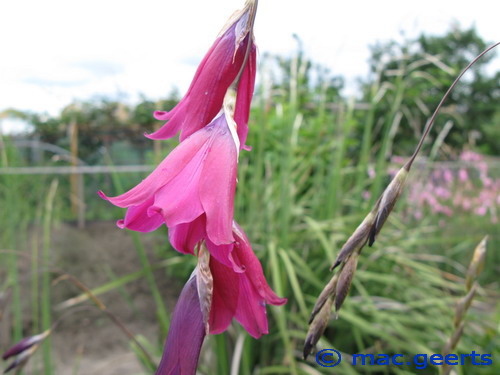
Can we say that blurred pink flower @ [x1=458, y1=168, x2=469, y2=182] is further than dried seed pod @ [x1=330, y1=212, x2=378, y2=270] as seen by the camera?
Yes

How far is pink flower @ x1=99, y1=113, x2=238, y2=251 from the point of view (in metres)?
0.26

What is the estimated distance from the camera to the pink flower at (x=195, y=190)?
258 mm

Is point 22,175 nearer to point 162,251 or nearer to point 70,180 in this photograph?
point 70,180

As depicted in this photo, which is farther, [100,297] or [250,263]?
[100,297]

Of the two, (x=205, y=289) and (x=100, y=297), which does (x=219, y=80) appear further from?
(x=100, y=297)

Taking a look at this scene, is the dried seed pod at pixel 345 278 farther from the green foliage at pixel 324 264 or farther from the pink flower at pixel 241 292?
the green foliage at pixel 324 264

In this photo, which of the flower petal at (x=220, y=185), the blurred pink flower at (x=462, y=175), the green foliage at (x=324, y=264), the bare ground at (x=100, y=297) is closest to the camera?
the flower petal at (x=220, y=185)

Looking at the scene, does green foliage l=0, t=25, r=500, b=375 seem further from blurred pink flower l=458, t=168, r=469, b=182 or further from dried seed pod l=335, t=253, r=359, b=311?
blurred pink flower l=458, t=168, r=469, b=182

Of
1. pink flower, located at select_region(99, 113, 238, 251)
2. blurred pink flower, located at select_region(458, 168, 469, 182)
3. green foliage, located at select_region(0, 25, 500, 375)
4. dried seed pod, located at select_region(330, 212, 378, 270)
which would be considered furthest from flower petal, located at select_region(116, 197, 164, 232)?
blurred pink flower, located at select_region(458, 168, 469, 182)

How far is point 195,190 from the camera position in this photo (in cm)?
27

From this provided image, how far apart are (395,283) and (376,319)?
→ 203 millimetres

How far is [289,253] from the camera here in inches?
57.2

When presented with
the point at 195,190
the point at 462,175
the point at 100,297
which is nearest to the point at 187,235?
the point at 195,190

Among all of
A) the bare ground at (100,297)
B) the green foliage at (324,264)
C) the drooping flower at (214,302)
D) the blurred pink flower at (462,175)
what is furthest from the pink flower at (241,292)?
the blurred pink flower at (462,175)
